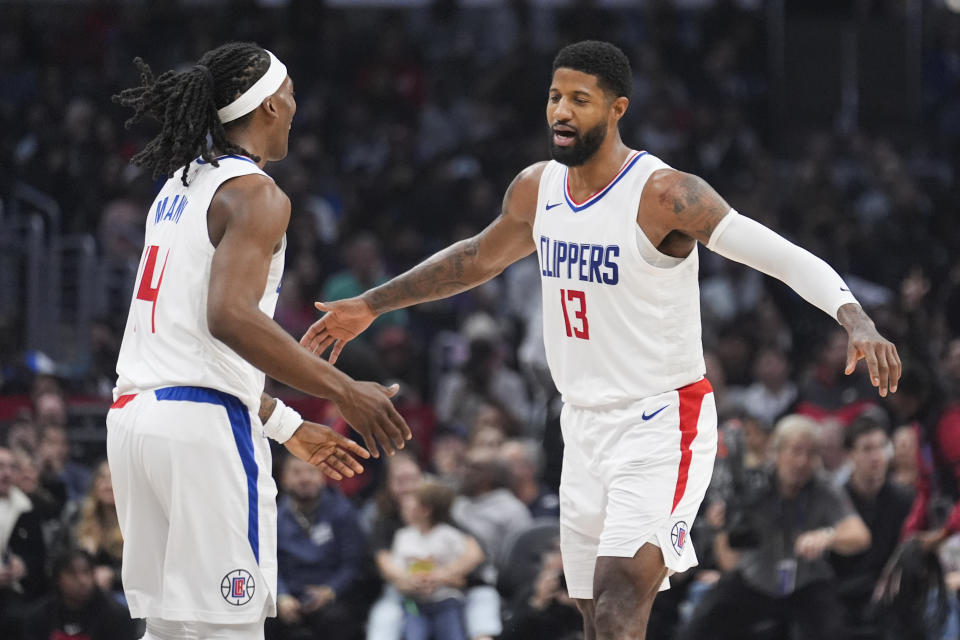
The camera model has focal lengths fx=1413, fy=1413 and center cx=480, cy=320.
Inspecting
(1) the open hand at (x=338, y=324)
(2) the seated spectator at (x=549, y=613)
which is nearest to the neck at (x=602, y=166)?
(1) the open hand at (x=338, y=324)

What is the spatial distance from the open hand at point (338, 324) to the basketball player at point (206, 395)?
3.43ft

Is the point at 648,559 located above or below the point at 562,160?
below

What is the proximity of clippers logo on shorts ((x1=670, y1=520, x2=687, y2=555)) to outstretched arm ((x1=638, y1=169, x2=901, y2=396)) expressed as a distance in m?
0.84

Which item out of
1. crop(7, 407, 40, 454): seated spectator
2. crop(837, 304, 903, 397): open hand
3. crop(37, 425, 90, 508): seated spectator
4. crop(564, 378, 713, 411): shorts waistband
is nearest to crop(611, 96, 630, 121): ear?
crop(564, 378, 713, 411): shorts waistband

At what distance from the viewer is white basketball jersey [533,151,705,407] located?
516 cm

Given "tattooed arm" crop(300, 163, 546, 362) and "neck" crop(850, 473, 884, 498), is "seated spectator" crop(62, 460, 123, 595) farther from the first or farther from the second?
"neck" crop(850, 473, 884, 498)

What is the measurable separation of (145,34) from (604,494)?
12183 millimetres

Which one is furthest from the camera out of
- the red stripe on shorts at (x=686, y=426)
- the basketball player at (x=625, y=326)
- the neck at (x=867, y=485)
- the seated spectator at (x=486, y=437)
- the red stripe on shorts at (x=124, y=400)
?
the seated spectator at (x=486, y=437)

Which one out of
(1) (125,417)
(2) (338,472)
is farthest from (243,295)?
(2) (338,472)

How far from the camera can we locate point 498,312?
1369 centimetres

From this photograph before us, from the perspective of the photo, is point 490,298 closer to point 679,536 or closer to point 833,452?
point 833,452

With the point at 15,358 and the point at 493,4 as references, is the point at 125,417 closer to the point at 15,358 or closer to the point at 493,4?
the point at 15,358

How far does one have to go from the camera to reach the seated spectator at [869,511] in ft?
27.7

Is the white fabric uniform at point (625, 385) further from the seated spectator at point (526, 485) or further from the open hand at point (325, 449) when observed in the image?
the seated spectator at point (526, 485)
